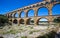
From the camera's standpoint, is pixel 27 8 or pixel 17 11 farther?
pixel 17 11

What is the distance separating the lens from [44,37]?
42.8 ft

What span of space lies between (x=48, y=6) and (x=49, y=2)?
1029 mm

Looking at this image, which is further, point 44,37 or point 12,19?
point 12,19

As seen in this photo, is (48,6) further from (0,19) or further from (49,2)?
(0,19)

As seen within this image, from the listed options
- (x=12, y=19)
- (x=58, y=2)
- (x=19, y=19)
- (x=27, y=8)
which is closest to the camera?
(x=58, y=2)

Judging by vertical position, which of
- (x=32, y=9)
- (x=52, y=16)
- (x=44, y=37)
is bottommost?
(x=44, y=37)

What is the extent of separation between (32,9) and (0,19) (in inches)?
347

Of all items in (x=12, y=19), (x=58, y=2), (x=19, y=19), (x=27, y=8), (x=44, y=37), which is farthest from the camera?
(x=12, y=19)

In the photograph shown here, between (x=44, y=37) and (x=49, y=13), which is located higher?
(x=49, y=13)

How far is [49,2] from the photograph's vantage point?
92.1ft

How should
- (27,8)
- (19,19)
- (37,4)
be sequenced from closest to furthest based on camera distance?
1. (37,4)
2. (27,8)
3. (19,19)

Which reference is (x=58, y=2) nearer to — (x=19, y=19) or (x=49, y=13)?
(x=49, y=13)

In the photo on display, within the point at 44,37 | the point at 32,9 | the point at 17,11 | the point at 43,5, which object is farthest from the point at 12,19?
the point at 44,37

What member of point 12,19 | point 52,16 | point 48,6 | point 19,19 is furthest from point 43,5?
point 12,19
